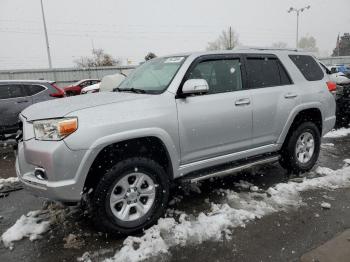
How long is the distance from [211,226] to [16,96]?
6.72m

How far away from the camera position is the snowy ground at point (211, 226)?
2.99 m

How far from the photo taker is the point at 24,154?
313cm

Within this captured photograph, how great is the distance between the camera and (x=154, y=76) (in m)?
4.00

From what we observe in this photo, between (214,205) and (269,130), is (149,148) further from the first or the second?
(269,130)

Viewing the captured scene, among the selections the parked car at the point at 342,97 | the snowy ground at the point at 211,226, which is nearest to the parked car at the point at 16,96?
the snowy ground at the point at 211,226

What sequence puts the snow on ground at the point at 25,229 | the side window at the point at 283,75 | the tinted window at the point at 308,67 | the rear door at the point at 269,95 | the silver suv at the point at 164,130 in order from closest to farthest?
the silver suv at the point at 164,130, the snow on ground at the point at 25,229, the rear door at the point at 269,95, the side window at the point at 283,75, the tinted window at the point at 308,67

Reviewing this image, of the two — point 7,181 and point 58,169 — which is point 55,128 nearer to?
point 58,169

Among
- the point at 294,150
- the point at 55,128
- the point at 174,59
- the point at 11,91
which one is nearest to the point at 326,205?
the point at 294,150

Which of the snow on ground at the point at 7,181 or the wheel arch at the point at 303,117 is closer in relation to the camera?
the wheel arch at the point at 303,117

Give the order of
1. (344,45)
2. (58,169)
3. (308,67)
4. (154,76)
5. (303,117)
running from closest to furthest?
(58,169)
(154,76)
(303,117)
(308,67)
(344,45)

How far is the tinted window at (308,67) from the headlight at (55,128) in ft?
11.5

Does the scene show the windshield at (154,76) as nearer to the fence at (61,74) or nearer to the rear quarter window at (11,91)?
the rear quarter window at (11,91)

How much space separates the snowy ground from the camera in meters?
2.99

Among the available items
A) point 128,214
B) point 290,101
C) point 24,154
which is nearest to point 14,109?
point 24,154
